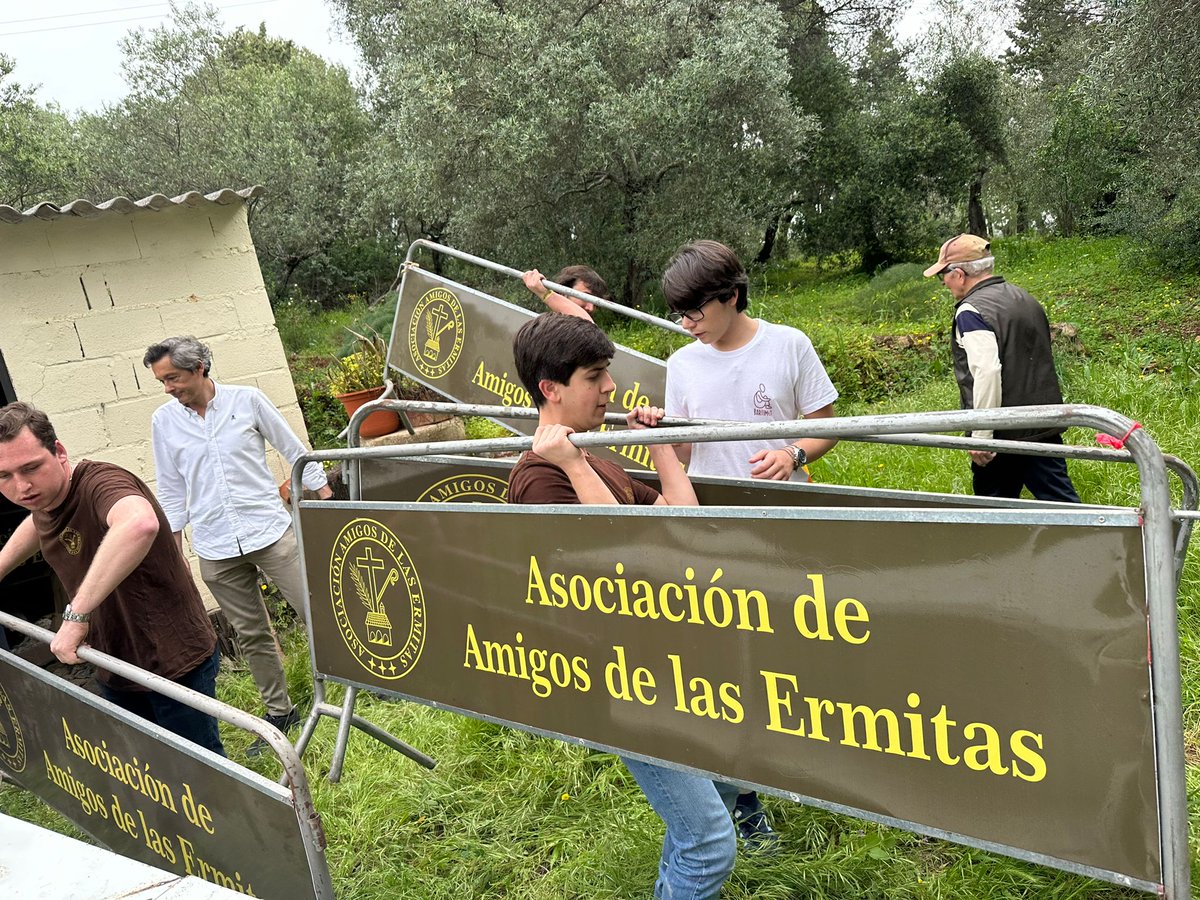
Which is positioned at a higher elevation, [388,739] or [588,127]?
[588,127]

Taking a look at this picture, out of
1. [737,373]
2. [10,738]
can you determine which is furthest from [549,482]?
[10,738]

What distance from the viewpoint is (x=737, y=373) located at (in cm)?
279

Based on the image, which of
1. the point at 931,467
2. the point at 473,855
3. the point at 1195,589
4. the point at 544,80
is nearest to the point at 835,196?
the point at 544,80

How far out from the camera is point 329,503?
2.72 meters

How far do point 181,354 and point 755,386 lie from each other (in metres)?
2.87

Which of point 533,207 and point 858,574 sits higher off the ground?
point 533,207

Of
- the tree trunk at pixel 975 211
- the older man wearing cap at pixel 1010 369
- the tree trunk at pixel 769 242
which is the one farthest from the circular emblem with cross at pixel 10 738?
the tree trunk at pixel 975 211

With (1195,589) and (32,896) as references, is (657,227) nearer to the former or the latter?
(1195,589)

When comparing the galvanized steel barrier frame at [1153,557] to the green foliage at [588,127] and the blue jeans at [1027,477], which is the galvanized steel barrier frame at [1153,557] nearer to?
the blue jeans at [1027,477]

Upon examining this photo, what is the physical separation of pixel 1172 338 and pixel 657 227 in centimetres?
731

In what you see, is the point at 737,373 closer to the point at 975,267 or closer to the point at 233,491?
the point at 975,267

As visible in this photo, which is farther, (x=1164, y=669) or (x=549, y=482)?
(x=549, y=482)

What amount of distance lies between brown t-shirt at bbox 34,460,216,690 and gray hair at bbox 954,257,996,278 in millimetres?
3440

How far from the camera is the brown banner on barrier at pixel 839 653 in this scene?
4.56 ft
